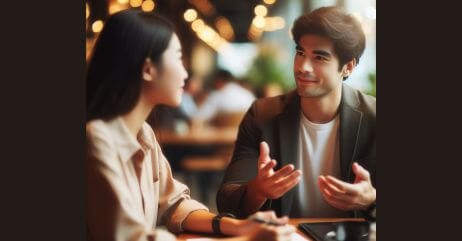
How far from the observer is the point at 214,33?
3.01 m

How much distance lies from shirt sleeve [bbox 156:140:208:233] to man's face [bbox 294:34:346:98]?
77 centimetres

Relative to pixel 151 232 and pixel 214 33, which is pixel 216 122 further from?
pixel 151 232

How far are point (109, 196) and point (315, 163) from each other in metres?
1.09

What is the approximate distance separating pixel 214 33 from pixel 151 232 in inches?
41.6

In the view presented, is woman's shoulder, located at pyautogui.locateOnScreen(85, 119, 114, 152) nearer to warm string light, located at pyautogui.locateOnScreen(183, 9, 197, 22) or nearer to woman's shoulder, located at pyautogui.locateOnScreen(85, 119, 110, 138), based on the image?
woman's shoulder, located at pyautogui.locateOnScreen(85, 119, 110, 138)

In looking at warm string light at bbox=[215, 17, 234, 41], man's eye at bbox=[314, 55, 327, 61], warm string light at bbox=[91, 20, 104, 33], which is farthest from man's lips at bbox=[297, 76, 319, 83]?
warm string light at bbox=[91, 20, 104, 33]

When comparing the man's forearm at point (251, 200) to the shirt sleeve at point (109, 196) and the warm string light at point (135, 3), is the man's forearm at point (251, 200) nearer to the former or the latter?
the shirt sleeve at point (109, 196)

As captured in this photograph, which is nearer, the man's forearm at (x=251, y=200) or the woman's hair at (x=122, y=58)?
the woman's hair at (x=122, y=58)

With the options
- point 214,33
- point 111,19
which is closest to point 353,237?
point 214,33

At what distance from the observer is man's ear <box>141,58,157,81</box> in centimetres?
258

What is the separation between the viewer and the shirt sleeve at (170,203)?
2.91m

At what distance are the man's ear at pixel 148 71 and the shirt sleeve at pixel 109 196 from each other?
0.99 ft

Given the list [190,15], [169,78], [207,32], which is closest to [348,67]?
[207,32]

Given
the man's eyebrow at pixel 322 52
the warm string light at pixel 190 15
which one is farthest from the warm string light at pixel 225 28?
the man's eyebrow at pixel 322 52
